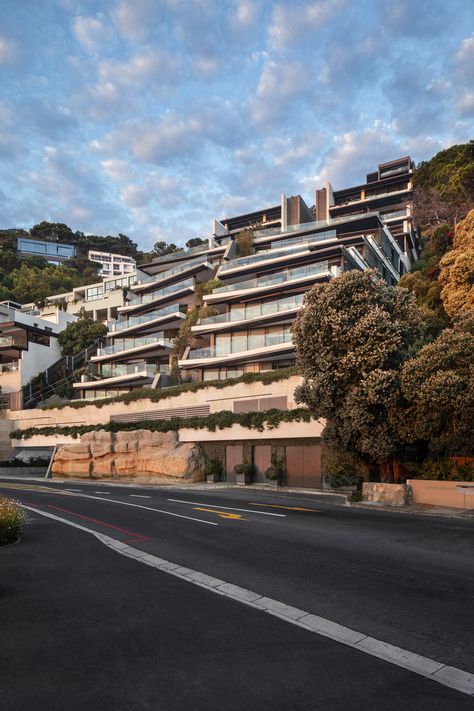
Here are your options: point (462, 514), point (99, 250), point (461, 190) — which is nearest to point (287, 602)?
point (462, 514)

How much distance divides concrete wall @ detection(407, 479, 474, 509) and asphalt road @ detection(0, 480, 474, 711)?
15.7 ft

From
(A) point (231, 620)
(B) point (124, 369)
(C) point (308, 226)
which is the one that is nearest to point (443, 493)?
(A) point (231, 620)

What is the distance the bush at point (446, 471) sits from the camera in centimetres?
1902

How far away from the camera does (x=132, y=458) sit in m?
38.1

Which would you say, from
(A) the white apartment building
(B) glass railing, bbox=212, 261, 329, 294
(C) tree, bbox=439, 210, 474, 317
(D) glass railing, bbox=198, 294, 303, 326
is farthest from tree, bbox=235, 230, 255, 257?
(A) the white apartment building

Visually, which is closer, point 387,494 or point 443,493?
point 443,493

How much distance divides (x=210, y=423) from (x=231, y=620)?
28636 mm

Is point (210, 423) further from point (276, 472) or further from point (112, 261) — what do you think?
point (112, 261)

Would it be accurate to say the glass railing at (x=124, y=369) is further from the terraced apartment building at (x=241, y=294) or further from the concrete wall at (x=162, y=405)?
the concrete wall at (x=162, y=405)

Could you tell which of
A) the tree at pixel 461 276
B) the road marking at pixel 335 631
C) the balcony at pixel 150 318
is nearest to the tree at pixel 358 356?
the tree at pixel 461 276

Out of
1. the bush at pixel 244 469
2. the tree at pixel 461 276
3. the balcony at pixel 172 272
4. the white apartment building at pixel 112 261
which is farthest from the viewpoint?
the white apartment building at pixel 112 261

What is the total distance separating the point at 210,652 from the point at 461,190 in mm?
54009

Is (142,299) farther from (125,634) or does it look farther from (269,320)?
(125,634)

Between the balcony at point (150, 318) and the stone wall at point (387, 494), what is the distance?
1455 inches
